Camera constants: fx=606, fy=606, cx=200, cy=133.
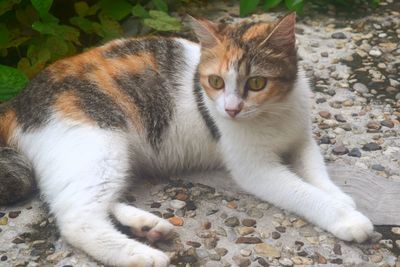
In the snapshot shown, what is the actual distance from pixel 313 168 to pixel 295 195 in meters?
0.24

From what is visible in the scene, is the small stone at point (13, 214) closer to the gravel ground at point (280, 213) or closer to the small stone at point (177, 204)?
the gravel ground at point (280, 213)

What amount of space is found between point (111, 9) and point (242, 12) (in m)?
0.79

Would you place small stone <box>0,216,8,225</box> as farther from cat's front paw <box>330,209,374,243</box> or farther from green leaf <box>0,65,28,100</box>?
cat's front paw <box>330,209,374,243</box>

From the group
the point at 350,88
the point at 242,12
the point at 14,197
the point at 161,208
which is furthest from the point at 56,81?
the point at 350,88

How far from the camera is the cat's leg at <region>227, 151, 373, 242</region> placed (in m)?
2.32

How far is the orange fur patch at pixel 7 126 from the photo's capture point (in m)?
2.63

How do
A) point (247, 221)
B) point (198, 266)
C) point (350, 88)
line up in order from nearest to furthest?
1. point (198, 266)
2. point (247, 221)
3. point (350, 88)

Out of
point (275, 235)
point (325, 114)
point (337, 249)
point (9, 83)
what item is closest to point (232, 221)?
point (275, 235)

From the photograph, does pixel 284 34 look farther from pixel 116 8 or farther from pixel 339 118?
pixel 116 8

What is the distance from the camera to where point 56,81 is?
2.68 metres

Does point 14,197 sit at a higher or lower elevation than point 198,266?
higher

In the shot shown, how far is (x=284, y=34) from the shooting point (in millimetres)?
2381

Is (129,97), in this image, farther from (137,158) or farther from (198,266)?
(198,266)

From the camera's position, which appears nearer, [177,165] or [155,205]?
[155,205]
